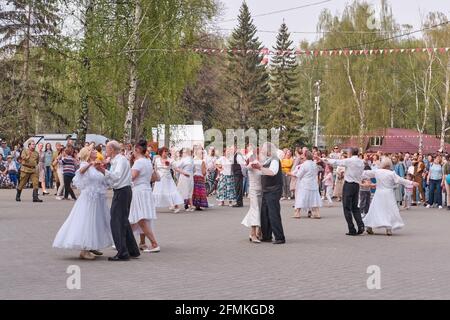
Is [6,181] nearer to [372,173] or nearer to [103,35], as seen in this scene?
[103,35]

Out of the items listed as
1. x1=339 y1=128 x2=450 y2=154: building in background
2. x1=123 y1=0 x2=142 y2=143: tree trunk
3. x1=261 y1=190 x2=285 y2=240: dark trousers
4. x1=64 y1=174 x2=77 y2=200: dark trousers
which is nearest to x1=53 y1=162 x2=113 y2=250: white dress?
x1=261 y1=190 x2=285 y2=240: dark trousers

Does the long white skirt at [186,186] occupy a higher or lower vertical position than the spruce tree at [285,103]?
lower

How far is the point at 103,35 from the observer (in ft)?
113

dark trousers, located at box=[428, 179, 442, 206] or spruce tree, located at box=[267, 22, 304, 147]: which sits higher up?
spruce tree, located at box=[267, 22, 304, 147]

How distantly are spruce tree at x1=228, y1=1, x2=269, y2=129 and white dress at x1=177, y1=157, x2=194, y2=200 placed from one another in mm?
54801

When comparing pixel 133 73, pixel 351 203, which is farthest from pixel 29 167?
pixel 351 203

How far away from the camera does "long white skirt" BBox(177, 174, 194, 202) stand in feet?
82.7

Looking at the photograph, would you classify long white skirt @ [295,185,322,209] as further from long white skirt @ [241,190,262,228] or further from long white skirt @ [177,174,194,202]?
long white skirt @ [241,190,262,228]

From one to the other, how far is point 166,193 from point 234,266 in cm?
1049

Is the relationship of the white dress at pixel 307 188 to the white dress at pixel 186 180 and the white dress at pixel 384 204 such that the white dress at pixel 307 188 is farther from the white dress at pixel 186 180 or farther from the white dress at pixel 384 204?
the white dress at pixel 384 204

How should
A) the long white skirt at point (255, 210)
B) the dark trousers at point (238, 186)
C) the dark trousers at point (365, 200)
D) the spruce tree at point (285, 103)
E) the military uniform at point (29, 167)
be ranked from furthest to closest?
the spruce tree at point (285, 103) < the dark trousers at point (238, 186) < the military uniform at point (29, 167) < the dark trousers at point (365, 200) < the long white skirt at point (255, 210)

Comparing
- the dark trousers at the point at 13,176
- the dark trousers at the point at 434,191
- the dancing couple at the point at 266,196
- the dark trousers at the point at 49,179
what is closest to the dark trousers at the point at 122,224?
the dancing couple at the point at 266,196

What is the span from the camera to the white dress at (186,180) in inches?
984

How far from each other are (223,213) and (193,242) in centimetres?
849
